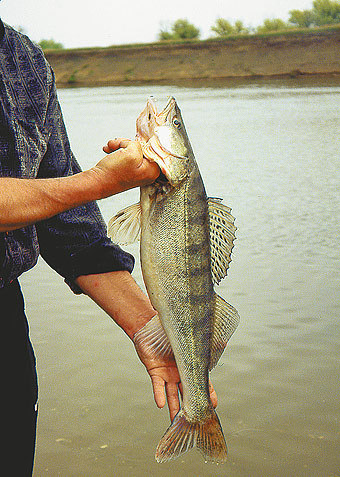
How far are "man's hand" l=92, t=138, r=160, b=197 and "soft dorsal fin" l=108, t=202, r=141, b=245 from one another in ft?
0.68

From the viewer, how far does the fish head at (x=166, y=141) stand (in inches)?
75.6

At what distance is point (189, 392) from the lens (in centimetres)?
213

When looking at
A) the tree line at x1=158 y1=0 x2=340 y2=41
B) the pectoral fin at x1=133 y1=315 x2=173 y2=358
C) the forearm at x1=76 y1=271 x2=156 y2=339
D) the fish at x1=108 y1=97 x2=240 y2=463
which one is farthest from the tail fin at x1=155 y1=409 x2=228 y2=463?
the tree line at x1=158 y1=0 x2=340 y2=41

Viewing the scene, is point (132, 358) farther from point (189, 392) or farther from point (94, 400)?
point (189, 392)

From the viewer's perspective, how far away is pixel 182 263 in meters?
2.02

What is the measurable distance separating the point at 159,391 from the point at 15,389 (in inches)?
18.7

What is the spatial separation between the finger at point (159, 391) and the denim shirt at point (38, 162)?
0.44 metres

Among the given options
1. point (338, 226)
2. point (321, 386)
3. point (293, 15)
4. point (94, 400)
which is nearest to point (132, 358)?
point (94, 400)

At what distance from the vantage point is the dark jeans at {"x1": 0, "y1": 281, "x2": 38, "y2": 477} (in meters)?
2.17

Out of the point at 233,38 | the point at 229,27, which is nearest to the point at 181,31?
the point at 229,27

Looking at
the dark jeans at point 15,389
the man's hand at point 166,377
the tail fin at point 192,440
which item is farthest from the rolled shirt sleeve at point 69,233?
the tail fin at point 192,440

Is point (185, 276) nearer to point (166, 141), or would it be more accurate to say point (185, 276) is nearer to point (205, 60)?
point (166, 141)

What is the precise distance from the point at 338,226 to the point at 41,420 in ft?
16.3

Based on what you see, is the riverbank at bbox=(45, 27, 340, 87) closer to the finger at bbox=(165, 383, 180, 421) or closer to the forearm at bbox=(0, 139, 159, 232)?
the finger at bbox=(165, 383, 180, 421)
